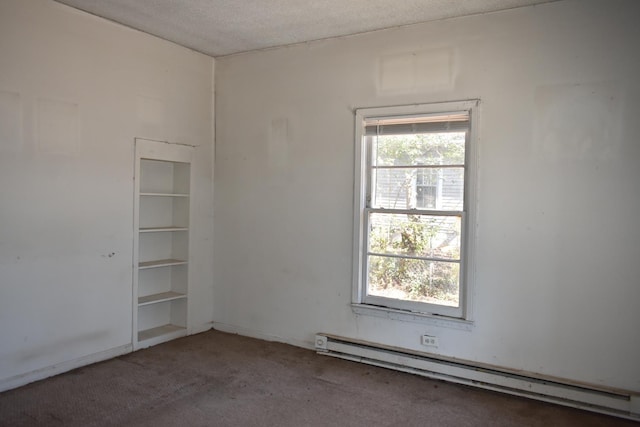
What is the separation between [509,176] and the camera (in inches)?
140

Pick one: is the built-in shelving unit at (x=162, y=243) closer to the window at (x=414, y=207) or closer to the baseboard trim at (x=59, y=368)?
the baseboard trim at (x=59, y=368)

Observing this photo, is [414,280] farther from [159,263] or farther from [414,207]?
[159,263]

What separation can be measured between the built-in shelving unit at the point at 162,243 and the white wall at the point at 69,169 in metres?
0.20

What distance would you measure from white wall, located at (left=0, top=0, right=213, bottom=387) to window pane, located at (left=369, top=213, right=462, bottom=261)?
2.24 meters

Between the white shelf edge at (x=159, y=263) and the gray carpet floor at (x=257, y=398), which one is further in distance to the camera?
the white shelf edge at (x=159, y=263)

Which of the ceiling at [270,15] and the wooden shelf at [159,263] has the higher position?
the ceiling at [270,15]

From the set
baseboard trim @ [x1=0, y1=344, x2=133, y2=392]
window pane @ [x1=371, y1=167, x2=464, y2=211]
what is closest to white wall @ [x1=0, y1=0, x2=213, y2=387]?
baseboard trim @ [x1=0, y1=344, x2=133, y2=392]

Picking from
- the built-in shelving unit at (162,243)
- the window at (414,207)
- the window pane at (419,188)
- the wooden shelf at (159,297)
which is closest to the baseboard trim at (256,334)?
the built-in shelving unit at (162,243)

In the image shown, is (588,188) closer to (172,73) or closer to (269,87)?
(269,87)

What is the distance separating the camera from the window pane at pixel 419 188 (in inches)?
149

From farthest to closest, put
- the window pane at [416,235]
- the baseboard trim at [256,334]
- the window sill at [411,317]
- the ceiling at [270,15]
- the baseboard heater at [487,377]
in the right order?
the baseboard trim at [256,334], the window pane at [416,235], the window sill at [411,317], the ceiling at [270,15], the baseboard heater at [487,377]

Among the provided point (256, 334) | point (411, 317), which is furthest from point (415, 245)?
point (256, 334)

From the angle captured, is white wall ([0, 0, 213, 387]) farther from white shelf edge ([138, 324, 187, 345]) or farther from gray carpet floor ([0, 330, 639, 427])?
gray carpet floor ([0, 330, 639, 427])

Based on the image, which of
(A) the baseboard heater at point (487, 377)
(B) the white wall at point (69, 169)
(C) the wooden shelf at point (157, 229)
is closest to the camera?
(A) the baseboard heater at point (487, 377)
